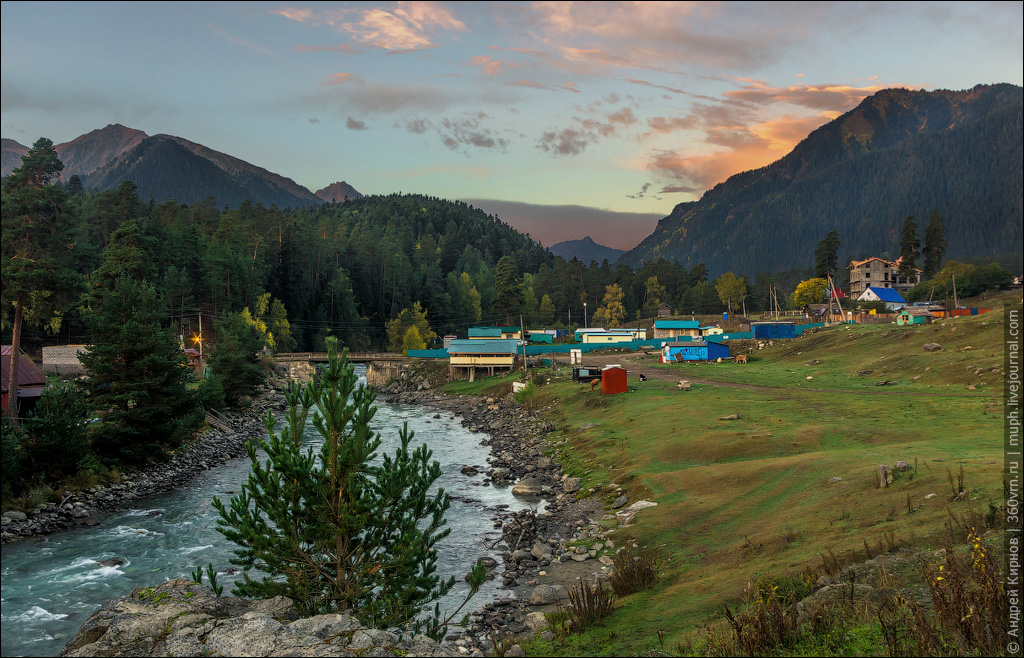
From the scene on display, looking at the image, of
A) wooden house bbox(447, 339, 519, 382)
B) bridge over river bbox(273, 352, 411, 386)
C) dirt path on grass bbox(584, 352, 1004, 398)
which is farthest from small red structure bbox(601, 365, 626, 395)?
bridge over river bbox(273, 352, 411, 386)

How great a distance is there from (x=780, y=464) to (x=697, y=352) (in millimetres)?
64814

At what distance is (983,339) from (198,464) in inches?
2930

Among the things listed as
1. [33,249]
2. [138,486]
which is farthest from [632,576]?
[33,249]

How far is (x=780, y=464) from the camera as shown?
26.9m

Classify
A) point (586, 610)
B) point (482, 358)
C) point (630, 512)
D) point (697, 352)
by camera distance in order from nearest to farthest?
point (586, 610) → point (630, 512) → point (697, 352) → point (482, 358)

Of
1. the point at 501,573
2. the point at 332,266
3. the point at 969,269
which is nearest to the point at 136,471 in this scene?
the point at 501,573

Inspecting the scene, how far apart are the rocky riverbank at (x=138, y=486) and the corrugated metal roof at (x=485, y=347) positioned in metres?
42.8

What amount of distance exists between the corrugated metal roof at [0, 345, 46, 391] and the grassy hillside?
1687 inches

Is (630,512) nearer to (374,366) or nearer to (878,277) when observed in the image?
(374,366)

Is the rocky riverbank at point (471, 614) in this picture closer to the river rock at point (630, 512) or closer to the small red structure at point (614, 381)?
the river rock at point (630, 512)

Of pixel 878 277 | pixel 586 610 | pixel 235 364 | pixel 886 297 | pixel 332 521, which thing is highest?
pixel 878 277

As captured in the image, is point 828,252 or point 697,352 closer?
point 697,352

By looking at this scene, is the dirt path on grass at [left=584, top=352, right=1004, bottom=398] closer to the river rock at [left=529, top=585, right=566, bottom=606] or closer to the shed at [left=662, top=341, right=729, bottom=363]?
the shed at [left=662, top=341, right=729, bottom=363]

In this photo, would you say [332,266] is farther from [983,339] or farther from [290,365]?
[983,339]
